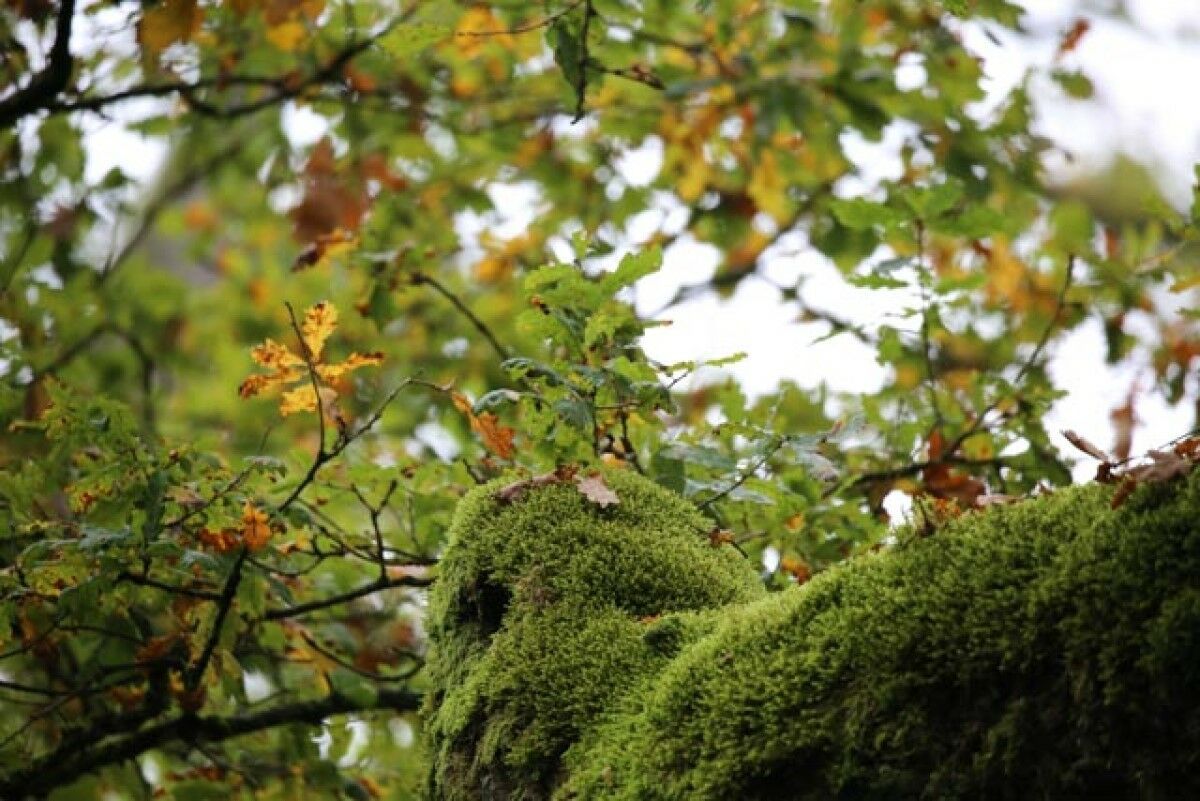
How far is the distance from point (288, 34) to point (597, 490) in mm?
3564

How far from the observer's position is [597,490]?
6.98 ft

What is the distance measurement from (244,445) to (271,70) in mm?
1815

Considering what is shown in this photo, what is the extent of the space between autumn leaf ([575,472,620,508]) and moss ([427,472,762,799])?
0.11 feet

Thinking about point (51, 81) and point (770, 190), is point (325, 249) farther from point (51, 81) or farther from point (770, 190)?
point (770, 190)

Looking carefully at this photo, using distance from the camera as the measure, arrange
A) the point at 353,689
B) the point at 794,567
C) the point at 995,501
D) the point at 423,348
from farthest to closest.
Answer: the point at 423,348, the point at 353,689, the point at 794,567, the point at 995,501

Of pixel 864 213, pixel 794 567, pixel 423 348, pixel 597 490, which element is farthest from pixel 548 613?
pixel 423 348

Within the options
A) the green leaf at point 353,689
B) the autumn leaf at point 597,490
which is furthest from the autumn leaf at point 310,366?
the green leaf at point 353,689

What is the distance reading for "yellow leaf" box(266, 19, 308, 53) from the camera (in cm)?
497

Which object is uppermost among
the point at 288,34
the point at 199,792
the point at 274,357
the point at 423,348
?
the point at 274,357

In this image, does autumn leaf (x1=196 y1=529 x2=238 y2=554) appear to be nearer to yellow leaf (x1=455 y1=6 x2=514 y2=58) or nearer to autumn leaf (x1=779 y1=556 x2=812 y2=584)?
autumn leaf (x1=779 y1=556 x2=812 y2=584)

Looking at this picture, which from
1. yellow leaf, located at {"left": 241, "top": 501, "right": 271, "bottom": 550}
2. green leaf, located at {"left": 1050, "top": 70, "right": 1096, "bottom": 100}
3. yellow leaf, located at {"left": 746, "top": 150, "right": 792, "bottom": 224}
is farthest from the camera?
yellow leaf, located at {"left": 746, "top": 150, "right": 792, "bottom": 224}

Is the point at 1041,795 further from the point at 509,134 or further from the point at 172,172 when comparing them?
the point at 172,172

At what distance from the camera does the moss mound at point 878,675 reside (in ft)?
4.06

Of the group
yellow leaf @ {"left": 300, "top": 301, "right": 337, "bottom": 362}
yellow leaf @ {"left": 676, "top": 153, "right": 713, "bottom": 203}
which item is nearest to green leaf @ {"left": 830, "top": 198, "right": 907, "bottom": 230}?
yellow leaf @ {"left": 300, "top": 301, "right": 337, "bottom": 362}
